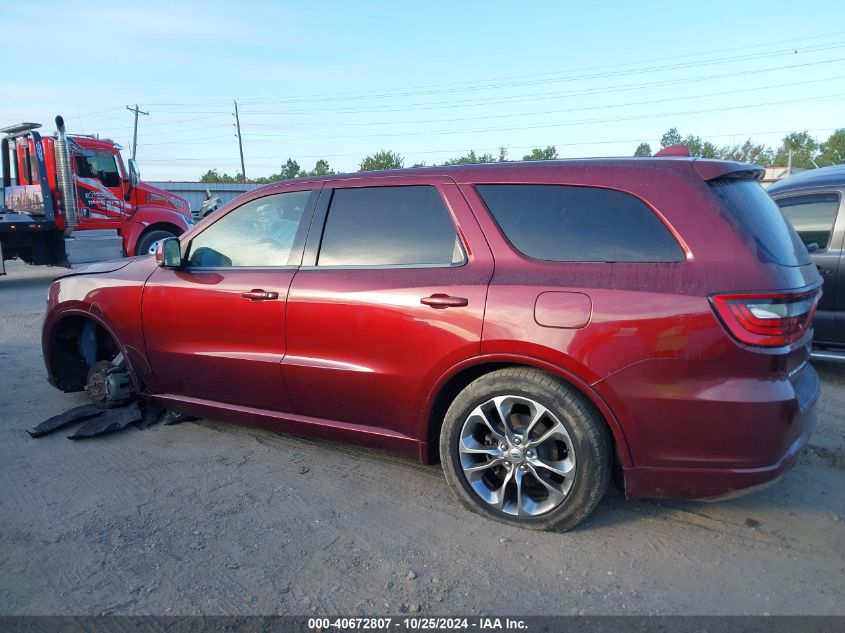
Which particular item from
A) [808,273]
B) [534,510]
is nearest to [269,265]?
[534,510]

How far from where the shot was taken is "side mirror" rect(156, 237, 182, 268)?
3980 millimetres

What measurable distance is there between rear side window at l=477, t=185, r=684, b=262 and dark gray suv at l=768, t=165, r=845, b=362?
10.5 feet

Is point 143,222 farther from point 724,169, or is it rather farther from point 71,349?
point 724,169

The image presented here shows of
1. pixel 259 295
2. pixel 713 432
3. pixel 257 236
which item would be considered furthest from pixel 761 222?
pixel 257 236

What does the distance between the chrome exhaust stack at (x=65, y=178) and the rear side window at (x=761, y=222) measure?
12699 millimetres

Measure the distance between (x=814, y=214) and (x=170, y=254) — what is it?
5.32m

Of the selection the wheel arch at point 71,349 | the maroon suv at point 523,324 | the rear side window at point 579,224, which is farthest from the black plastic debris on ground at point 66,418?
the rear side window at point 579,224

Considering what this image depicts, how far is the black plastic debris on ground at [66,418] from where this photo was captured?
4.22 meters

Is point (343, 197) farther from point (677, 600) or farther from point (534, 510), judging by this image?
point (677, 600)

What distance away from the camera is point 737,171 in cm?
294

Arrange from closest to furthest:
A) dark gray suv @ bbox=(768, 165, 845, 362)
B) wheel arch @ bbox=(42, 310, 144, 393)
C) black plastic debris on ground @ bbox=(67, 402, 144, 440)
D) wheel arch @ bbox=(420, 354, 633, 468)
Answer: wheel arch @ bbox=(420, 354, 633, 468) < black plastic debris on ground @ bbox=(67, 402, 144, 440) < wheel arch @ bbox=(42, 310, 144, 393) < dark gray suv @ bbox=(768, 165, 845, 362)

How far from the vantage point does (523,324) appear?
2.86 metres

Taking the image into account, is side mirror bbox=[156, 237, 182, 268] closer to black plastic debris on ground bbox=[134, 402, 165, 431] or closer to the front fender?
black plastic debris on ground bbox=[134, 402, 165, 431]

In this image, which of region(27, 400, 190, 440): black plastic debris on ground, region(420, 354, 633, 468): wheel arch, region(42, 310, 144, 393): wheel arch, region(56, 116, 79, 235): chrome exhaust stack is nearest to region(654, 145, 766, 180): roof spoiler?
region(420, 354, 633, 468): wheel arch
